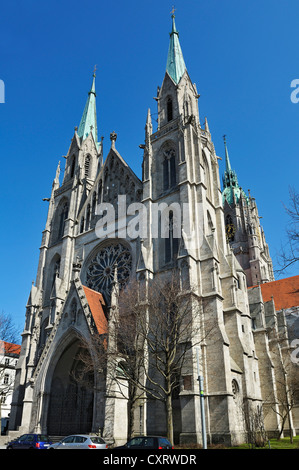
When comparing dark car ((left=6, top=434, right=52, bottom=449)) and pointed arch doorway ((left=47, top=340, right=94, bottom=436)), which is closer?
dark car ((left=6, top=434, right=52, bottom=449))

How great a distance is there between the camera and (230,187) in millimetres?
65688

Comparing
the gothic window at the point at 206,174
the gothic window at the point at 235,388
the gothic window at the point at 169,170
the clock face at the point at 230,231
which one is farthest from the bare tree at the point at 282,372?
the clock face at the point at 230,231

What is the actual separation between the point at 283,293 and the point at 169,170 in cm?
2176

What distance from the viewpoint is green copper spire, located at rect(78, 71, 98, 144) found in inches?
1714

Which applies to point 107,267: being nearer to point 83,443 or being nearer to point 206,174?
point 206,174

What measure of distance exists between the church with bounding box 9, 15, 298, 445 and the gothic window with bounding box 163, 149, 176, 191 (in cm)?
10

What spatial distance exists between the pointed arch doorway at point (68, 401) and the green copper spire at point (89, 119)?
86.8 feet

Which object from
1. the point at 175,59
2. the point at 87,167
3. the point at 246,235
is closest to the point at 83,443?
the point at 87,167

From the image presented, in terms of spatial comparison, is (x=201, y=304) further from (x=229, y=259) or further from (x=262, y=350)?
(x=262, y=350)

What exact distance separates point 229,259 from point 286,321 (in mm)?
15520

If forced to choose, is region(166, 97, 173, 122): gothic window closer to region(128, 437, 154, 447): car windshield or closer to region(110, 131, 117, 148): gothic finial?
region(110, 131, 117, 148): gothic finial

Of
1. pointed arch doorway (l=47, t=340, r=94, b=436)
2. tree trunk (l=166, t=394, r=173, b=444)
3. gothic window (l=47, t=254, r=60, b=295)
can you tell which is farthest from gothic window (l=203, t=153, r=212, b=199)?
tree trunk (l=166, t=394, r=173, b=444)

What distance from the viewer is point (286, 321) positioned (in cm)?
3866
